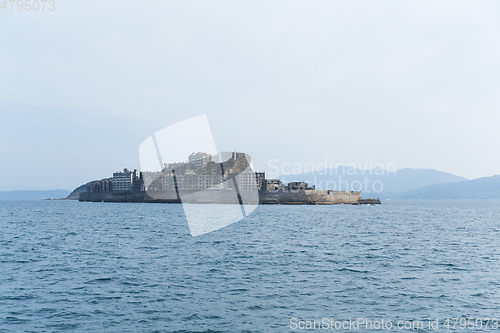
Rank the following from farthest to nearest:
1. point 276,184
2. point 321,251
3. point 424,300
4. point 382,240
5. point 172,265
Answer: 1. point 276,184
2. point 382,240
3. point 321,251
4. point 172,265
5. point 424,300

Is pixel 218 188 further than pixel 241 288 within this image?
Yes

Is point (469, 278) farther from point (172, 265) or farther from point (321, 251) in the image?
point (172, 265)

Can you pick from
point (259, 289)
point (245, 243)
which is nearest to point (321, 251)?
point (245, 243)

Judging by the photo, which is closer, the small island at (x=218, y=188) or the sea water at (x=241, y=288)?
the sea water at (x=241, y=288)

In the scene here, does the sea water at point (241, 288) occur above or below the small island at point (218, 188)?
below

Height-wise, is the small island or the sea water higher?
the small island

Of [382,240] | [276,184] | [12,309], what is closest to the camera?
[12,309]

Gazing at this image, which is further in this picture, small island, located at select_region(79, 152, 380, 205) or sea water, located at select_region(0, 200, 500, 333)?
small island, located at select_region(79, 152, 380, 205)

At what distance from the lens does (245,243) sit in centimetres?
3425

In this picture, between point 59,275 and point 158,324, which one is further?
point 59,275

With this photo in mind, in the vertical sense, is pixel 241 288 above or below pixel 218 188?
below

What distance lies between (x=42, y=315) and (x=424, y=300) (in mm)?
16492

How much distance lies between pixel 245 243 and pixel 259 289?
16.7 meters

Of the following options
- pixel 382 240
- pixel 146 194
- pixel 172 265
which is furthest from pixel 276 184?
pixel 172 265
